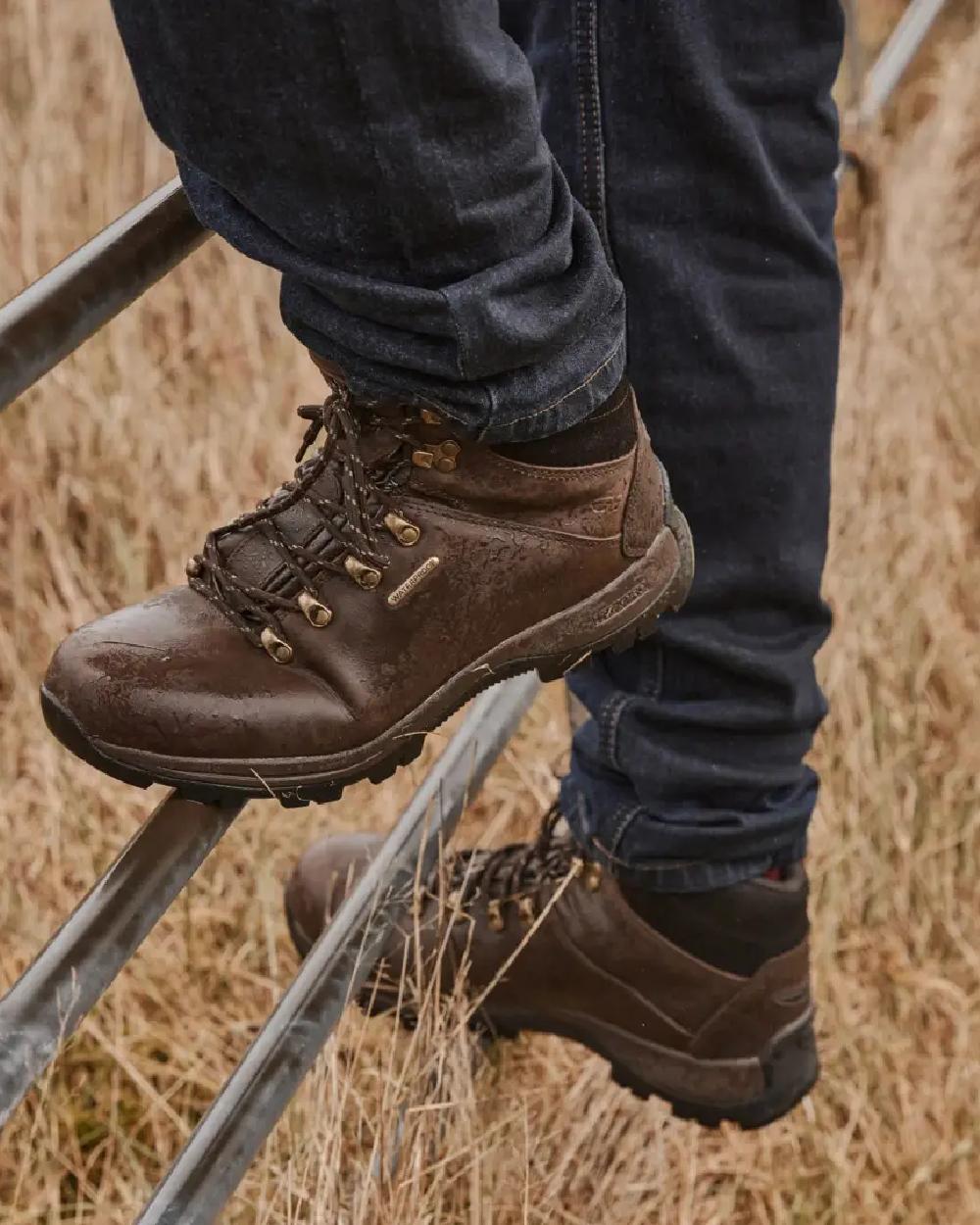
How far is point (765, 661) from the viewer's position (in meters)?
1.01

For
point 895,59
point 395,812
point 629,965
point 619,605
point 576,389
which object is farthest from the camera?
point 895,59

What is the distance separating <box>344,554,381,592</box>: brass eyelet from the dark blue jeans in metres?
0.10

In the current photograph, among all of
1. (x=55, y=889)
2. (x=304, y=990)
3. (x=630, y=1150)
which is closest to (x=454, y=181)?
(x=304, y=990)

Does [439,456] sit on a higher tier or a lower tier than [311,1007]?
higher

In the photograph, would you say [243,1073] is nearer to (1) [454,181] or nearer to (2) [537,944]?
(2) [537,944]

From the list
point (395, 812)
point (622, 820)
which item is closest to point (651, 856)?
point (622, 820)

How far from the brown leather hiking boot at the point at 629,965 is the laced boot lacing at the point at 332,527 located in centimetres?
38

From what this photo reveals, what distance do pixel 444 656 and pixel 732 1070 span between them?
55cm

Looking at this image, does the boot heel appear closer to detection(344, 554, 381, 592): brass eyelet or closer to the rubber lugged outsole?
the rubber lugged outsole

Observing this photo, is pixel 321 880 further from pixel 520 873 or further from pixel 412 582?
pixel 412 582

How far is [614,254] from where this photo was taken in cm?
94

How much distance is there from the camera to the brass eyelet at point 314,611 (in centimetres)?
80

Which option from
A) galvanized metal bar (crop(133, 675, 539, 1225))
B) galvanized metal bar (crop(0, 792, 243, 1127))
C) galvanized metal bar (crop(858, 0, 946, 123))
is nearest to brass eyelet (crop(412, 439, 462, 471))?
galvanized metal bar (crop(0, 792, 243, 1127))

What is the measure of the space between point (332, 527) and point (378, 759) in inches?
5.4
